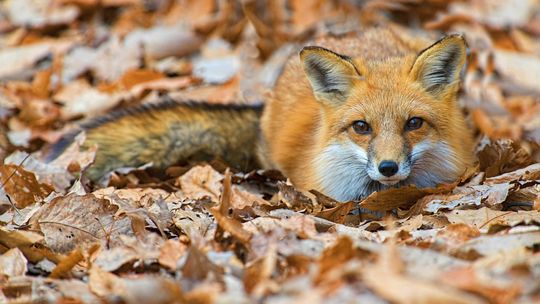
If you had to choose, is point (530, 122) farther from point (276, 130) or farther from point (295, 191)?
point (295, 191)

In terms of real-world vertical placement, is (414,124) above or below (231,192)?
above

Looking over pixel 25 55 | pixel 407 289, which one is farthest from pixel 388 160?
pixel 25 55

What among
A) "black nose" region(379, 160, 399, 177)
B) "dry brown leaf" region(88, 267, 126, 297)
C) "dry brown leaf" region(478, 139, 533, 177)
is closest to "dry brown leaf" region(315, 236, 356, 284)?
"dry brown leaf" region(88, 267, 126, 297)

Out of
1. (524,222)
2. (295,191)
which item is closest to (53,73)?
(295,191)

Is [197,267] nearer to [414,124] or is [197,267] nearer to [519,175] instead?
[414,124]

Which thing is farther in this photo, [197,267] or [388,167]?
[388,167]

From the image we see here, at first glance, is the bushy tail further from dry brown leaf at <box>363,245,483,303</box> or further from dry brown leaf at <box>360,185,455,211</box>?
dry brown leaf at <box>363,245,483,303</box>

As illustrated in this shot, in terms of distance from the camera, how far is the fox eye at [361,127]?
5527 mm

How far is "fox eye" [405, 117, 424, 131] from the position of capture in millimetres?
5496

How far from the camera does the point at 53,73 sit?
9.41 meters

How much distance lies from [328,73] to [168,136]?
5.77ft

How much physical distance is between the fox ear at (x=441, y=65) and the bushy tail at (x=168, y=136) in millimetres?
1978

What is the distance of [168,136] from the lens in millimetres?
6750

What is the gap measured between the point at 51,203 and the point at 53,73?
16.3 ft
